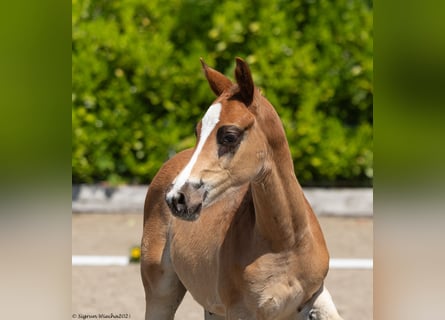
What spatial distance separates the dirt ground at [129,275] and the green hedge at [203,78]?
2.15 feet

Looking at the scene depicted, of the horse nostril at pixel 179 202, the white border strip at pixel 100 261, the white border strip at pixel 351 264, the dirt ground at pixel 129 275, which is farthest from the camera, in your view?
the white border strip at pixel 100 261

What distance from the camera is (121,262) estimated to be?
6.52 metres

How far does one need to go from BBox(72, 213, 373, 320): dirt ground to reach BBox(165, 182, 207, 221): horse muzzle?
2.82m

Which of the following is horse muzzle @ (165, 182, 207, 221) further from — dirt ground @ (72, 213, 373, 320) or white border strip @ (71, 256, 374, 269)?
white border strip @ (71, 256, 374, 269)

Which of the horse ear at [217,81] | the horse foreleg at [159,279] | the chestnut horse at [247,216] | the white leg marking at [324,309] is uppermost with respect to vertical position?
the horse ear at [217,81]

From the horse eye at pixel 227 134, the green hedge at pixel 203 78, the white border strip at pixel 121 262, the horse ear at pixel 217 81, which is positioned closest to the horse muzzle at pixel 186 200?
the horse eye at pixel 227 134

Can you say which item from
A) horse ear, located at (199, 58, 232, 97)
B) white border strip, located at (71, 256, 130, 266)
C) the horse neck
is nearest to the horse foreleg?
the horse neck

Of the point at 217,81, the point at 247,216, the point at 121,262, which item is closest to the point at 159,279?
the point at 247,216

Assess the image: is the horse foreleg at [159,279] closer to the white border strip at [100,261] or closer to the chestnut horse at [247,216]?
the chestnut horse at [247,216]

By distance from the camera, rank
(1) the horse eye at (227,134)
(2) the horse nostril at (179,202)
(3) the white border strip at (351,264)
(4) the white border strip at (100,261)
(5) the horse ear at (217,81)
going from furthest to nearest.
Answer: (4) the white border strip at (100,261), (3) the white border strip at (351,264), (5) the horse ear at (217,81), (1) the horse eye at (227,134), (2) the horse nostril at (179,202)

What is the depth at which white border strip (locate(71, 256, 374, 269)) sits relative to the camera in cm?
634

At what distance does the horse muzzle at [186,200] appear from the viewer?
2408 mm
